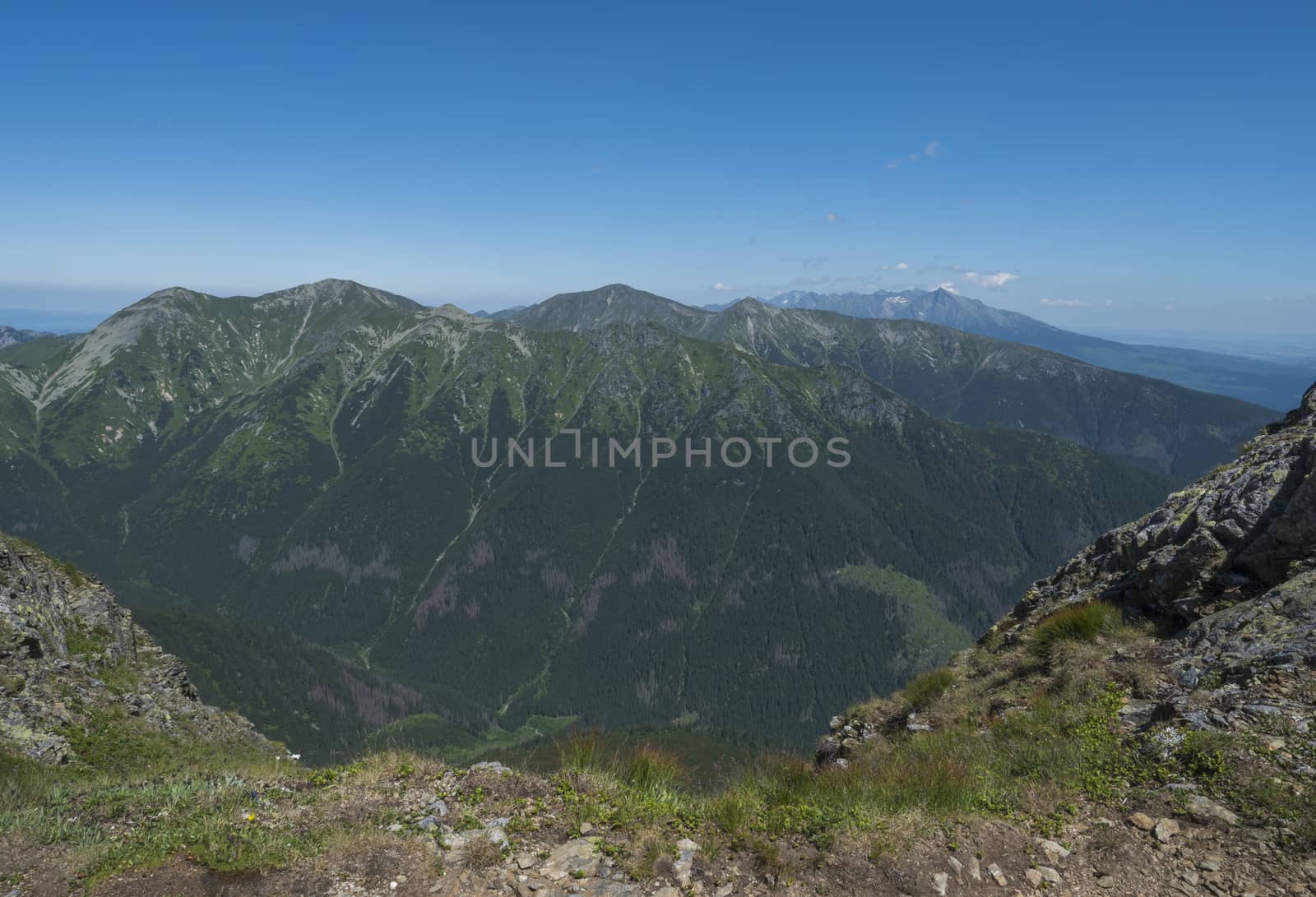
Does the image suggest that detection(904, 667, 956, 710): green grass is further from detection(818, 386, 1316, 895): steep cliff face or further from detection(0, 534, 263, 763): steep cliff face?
detection(0, 534, 263, 763): steep cliff face

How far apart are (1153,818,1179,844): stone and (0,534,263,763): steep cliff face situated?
28.5 m

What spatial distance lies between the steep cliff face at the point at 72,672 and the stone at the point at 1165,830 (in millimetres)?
28535

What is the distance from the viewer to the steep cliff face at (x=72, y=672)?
66.0 feet

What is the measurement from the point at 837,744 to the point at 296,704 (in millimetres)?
213377

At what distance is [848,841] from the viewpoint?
8625 mm

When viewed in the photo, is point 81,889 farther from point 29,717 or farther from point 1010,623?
point 1010,623

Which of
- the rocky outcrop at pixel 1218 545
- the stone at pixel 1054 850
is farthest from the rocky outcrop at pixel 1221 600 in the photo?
the stone at pixel 1054 850

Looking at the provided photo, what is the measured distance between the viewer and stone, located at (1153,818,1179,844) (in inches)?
316

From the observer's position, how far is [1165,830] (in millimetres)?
8133

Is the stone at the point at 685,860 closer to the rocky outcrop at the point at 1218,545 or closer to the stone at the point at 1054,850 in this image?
the stone at the point at 1054,850

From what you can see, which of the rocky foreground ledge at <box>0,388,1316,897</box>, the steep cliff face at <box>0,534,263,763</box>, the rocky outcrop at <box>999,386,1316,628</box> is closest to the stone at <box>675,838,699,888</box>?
the rocky foreground ledge at <box>0,388,1316,897</box>

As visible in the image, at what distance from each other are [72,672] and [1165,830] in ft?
121

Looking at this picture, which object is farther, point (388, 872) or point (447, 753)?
point (447, 753)

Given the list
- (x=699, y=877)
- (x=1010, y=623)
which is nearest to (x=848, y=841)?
(x=699, y=877)
